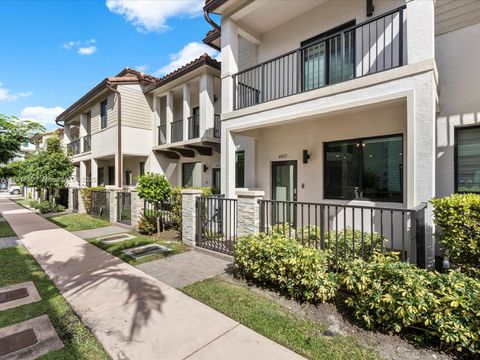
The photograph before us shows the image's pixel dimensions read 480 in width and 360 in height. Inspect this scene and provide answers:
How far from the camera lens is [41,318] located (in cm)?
354

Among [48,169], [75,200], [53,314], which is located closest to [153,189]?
[53,314]

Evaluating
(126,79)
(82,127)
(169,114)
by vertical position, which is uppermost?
(126,79)

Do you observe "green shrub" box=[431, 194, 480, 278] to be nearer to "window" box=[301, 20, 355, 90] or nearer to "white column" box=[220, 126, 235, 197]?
"window" box=[301, 20, 355, 90]

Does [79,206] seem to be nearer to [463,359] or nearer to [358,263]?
[358,263]

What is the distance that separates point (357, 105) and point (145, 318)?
19.2 feet

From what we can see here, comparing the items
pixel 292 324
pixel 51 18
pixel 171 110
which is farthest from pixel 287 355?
pixel 51 18

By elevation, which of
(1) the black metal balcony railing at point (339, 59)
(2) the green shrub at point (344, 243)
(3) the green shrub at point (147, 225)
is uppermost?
(1) the black metal balcony railing at point (339, 59)

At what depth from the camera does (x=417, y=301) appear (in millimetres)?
2922

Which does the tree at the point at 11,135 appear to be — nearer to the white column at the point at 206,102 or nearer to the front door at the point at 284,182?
the white column at the point at 206,102

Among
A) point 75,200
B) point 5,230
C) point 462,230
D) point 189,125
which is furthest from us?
point 75,200

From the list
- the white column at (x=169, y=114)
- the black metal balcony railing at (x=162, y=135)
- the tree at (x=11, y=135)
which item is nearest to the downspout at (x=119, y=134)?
the black metal balcony railing at (x=162, y=135)

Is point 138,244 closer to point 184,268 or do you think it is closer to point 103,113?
point 184,268

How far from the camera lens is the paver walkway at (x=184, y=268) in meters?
4.92

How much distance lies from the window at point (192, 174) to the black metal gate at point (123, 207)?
3.97 metres
